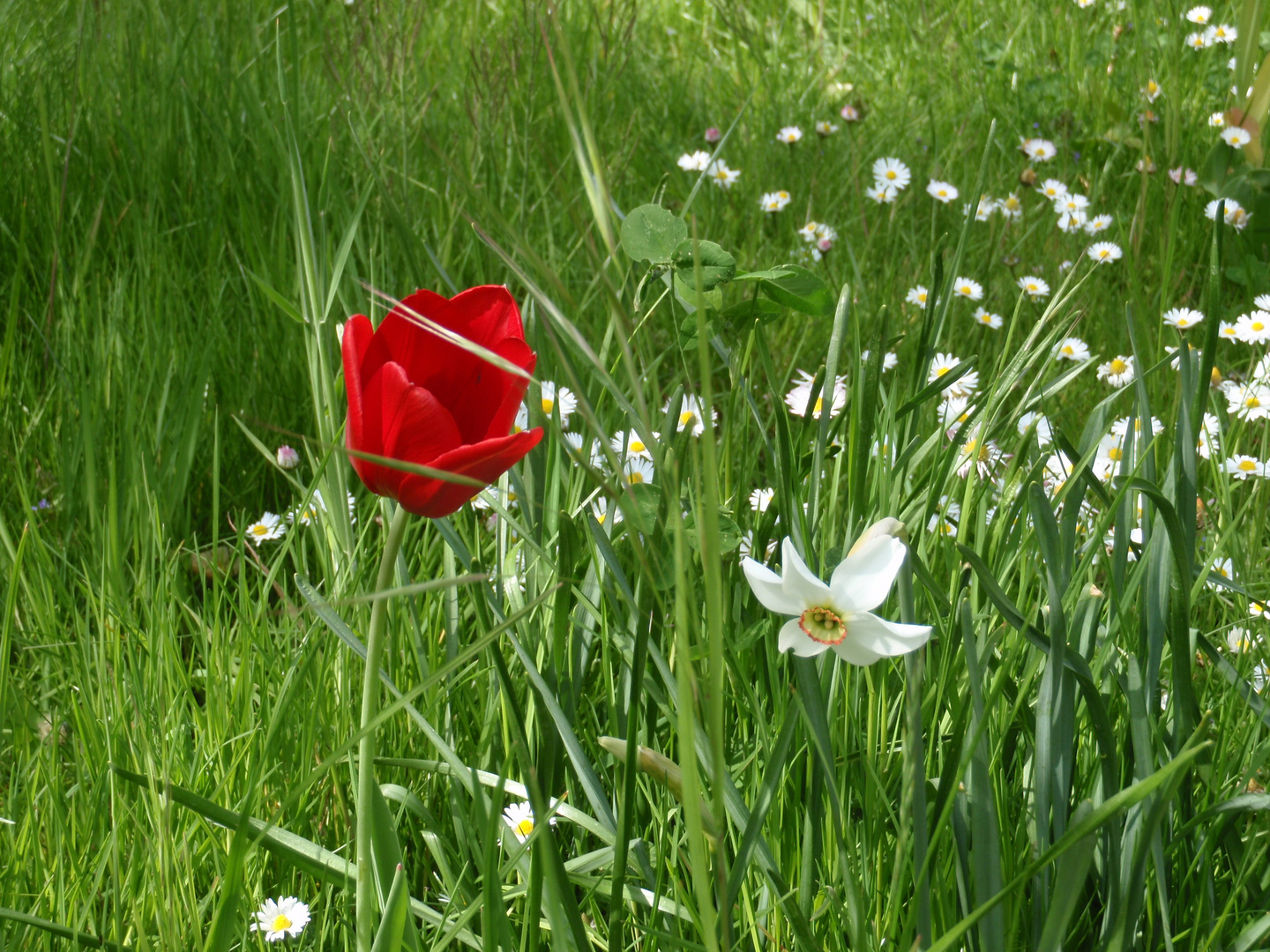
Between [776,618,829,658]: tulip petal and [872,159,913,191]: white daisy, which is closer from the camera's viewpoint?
[776,618,829,658]: tulip petal

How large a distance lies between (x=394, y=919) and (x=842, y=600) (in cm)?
30

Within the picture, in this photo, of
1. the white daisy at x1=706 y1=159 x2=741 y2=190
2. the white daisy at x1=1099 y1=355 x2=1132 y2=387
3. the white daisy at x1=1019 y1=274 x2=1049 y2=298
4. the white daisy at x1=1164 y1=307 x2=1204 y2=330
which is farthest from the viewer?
the white daisy at x1=706 y1=159 x2=741 y2=190

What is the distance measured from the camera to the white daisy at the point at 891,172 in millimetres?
2623

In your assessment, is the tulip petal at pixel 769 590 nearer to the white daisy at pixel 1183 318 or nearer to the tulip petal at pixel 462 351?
the tulip petal at pixel 462 351

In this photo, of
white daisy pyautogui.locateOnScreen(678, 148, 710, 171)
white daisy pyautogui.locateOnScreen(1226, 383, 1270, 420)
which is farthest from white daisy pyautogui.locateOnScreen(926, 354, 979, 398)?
white daisy pyautogui.locateOnScreen(678, 148, 710, 171)

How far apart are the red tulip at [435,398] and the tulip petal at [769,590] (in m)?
0.13

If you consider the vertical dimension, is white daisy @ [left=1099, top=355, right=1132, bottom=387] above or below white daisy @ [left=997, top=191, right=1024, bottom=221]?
below

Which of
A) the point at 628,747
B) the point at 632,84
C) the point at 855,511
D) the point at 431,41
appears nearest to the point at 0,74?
the point at 431,41

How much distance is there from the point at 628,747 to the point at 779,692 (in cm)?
33

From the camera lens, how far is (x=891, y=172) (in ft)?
8.66

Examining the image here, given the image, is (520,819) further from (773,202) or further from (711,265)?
(773,202)

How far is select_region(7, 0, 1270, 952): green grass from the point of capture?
687 millimetres

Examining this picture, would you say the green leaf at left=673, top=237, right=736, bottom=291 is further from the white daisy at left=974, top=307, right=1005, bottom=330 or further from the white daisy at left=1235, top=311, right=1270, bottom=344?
the white daisy at left=1235, top=311, right=1270, bottom=344

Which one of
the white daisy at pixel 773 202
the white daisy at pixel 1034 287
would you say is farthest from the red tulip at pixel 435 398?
the white daisy at pixel 773 202
